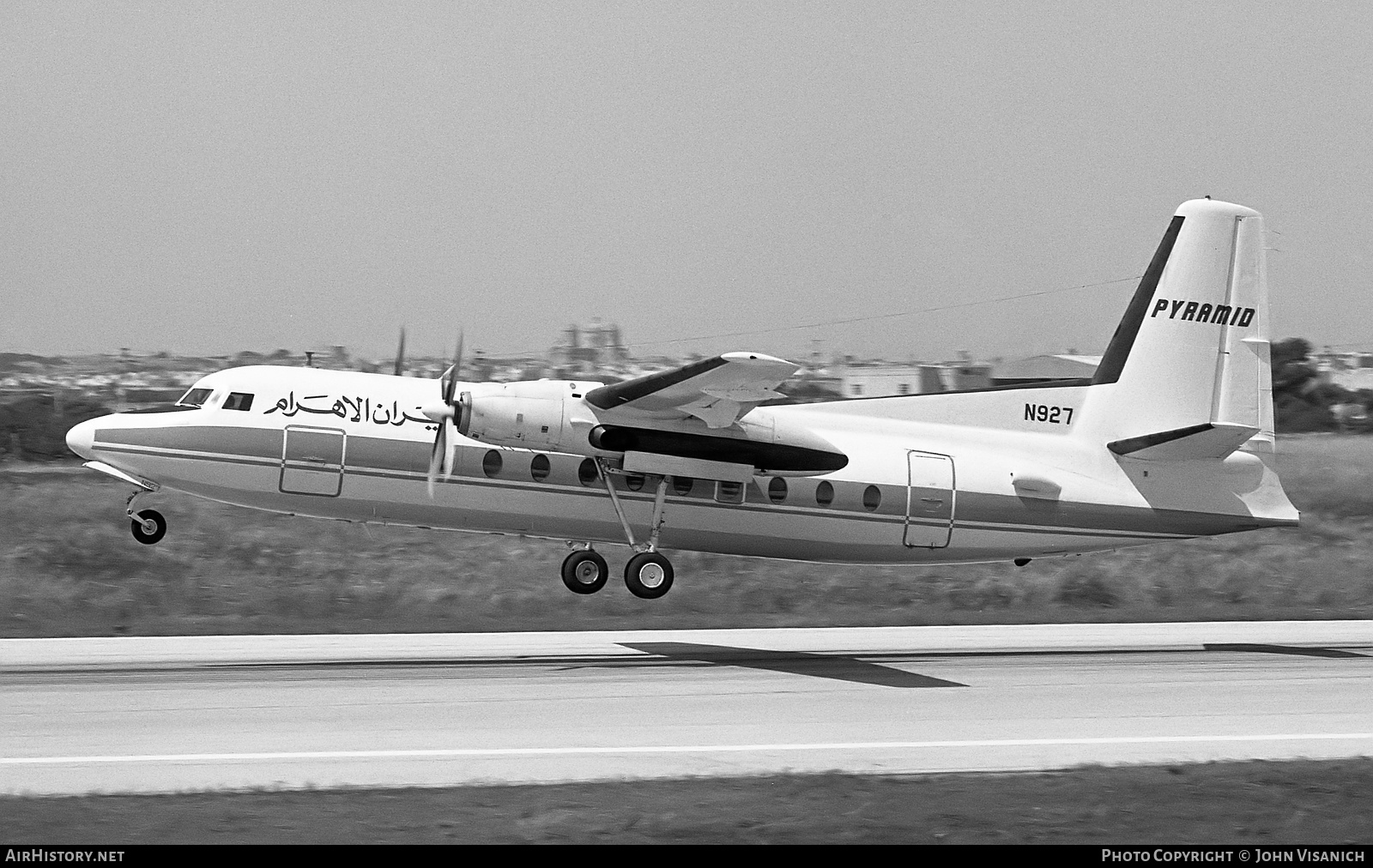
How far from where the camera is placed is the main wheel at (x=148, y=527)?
19.7 m

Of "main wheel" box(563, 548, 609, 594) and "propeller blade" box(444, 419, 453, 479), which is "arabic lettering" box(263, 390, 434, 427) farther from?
"main wheel" box(563, 548, 609, 594)

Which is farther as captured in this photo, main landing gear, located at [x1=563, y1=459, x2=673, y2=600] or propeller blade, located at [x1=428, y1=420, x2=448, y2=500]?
main landing gear, located at [x1=563, y1=459, x2=673, y2=600]

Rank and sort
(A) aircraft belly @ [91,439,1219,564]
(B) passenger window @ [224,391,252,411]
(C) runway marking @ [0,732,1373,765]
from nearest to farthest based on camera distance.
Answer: (C) runway marking @ [0,732,1373,765]
(A) aircraft belly @ [91,439,1219,564]
(B) passenger window @ [224,391,252,411]

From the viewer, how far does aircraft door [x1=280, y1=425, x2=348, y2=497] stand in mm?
18781

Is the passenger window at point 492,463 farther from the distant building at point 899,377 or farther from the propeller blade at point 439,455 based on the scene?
the distant building at point 899,377

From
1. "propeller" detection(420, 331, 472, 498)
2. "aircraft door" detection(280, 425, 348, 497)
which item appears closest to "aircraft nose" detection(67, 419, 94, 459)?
"aircraft door" detection(280, 425, 348, 497)

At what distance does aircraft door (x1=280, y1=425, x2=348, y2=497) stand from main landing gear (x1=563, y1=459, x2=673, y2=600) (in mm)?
3485

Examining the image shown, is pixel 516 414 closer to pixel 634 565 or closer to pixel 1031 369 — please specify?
pixel 634 565

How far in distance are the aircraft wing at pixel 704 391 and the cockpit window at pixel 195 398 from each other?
537 cm

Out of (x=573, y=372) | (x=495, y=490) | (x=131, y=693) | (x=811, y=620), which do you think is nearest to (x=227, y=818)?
(x=131, y=693)

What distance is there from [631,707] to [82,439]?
901 cm

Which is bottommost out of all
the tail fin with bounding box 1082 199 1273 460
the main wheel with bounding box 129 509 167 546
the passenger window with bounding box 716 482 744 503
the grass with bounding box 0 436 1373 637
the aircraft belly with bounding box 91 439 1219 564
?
the grass with bounding box 0 436 1373 637

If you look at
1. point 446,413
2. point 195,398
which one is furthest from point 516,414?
point 195,398

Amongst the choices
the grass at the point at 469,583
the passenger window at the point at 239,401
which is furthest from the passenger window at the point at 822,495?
the passenger window at the point at 239,401
